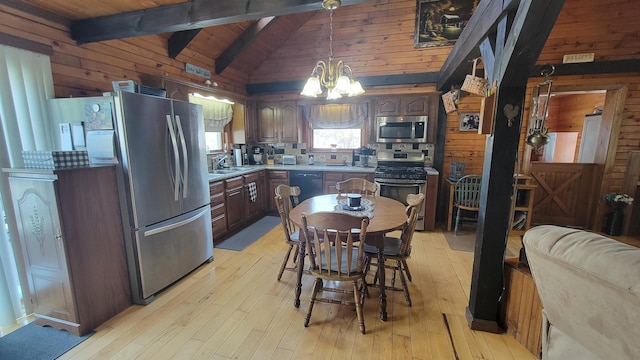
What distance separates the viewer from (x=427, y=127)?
4.32m

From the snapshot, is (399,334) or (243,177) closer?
(399,334)

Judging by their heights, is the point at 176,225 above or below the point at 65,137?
below

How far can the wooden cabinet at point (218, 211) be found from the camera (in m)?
3.48

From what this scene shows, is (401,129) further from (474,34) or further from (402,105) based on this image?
(474,34)

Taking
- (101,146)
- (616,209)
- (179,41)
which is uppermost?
(179,41)

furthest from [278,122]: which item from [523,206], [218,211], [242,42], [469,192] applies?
[523,206]

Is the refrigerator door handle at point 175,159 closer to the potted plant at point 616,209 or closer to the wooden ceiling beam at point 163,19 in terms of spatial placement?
the wooden ceiling beam at point 163,19

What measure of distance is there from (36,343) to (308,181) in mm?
3465

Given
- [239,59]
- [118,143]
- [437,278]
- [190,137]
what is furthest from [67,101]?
[437,278]

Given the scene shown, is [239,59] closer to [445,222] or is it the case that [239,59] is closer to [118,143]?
[118,143]

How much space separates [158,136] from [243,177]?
1.86 metres

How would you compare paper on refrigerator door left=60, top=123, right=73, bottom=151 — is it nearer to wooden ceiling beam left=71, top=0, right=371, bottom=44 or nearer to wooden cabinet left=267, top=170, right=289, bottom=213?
wooden ceiling beam left=71, top=0, right=371, bottom=44

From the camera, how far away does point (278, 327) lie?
2.03 meters

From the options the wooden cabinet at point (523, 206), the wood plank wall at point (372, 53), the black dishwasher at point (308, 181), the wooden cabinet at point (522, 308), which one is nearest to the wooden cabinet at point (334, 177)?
the black dishwasher at point (308, 181)
